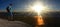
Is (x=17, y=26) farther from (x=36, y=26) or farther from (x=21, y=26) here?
(x=36, y=26)

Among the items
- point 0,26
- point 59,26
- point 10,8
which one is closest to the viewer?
point 0,26

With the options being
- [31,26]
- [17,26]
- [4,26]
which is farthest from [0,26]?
[31,26]

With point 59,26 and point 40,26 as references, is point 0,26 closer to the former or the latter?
point 40,26

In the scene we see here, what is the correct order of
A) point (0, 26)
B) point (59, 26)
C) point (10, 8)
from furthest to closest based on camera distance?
1. point (10, 8)
2. point (59, 26)
3. point (0, 26)

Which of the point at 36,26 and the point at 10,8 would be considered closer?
the point at 36,26

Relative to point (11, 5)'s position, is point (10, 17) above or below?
below

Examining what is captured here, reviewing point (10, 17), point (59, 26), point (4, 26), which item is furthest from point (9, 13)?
point (59, 26)

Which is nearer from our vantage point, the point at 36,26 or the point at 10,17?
the point at 36,26

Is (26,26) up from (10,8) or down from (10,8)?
down
